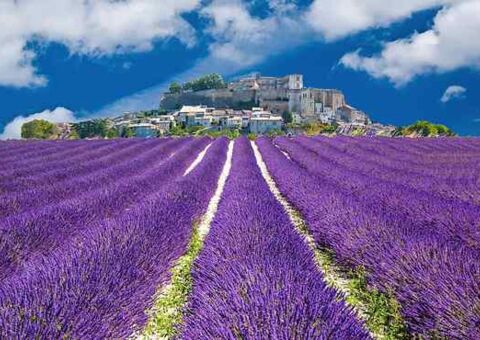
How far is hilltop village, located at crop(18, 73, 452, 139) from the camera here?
250 feet

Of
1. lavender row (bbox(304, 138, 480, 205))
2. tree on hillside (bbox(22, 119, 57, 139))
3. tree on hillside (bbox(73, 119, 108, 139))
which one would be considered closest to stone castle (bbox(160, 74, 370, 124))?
tree on hillside (bbox(73, 119, 108, 139))

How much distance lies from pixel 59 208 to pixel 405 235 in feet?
12.3

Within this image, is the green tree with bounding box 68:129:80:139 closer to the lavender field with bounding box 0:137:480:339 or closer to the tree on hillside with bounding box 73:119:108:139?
the tree on hillside with bounding box 73:119:108:139

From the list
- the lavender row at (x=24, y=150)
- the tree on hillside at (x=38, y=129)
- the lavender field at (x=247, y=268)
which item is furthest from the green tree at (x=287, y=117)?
the lavender field at (x=247, y=268)

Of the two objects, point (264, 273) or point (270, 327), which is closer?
point (270, 327)

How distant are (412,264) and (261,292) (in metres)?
1.29

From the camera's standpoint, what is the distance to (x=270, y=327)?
2.07m

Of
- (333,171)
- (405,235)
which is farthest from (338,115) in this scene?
(405,235)

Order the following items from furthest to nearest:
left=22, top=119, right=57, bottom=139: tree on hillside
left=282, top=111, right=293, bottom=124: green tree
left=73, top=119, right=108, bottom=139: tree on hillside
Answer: left=282, top=111, right=293, bottom=124: green tree → left=73, top=119, right=108, bottom=139: tree on hillside → left=22, top=119, right=57, bottom=139: tree on hillside

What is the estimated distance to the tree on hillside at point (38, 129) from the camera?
67.2 m

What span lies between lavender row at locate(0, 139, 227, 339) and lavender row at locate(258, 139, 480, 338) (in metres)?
1.62

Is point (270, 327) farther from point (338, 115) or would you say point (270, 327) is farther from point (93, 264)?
point (338, 115)

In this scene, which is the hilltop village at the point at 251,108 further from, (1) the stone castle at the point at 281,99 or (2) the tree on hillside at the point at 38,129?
(2) the tree on hillside at the point at 38,129

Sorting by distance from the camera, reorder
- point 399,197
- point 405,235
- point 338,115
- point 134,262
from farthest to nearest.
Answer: point 338,115 < point 399,197 < point 405,235 < point 134,262
